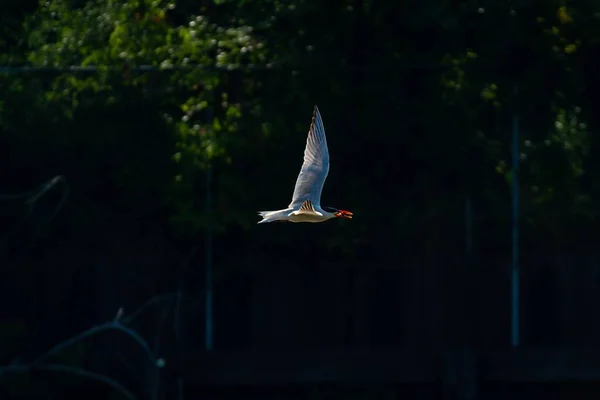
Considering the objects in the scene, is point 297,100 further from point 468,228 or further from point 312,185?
point 312,185

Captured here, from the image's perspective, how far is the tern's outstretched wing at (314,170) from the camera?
13.0 metres

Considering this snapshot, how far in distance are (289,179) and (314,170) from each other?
2.53 metres

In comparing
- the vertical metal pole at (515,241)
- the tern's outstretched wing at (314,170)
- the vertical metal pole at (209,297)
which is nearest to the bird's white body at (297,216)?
the tern's outstretched wing at (314,170)

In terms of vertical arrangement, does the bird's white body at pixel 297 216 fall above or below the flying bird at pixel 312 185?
below

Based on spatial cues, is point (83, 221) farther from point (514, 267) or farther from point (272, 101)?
point (514, 267)

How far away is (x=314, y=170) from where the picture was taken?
1315 cm

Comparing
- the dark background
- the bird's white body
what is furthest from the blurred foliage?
the bird's white body

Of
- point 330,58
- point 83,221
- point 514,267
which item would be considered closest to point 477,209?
point 514,267

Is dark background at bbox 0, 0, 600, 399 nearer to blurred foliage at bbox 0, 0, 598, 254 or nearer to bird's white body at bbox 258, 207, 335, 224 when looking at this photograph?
blurred foliage at bbox 0, 0, 598, 254

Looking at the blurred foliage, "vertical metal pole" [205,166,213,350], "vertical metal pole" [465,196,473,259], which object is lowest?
"vertical metal pole" [205,166,213,350]

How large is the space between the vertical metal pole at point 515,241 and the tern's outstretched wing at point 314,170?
10.3 ft

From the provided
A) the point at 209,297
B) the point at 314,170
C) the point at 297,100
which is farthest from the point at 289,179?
the point at 314,170

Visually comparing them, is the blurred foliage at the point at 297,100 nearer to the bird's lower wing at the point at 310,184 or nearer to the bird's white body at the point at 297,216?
the bird's lower wing at the point at 310,184

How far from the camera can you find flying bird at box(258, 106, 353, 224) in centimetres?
1262
